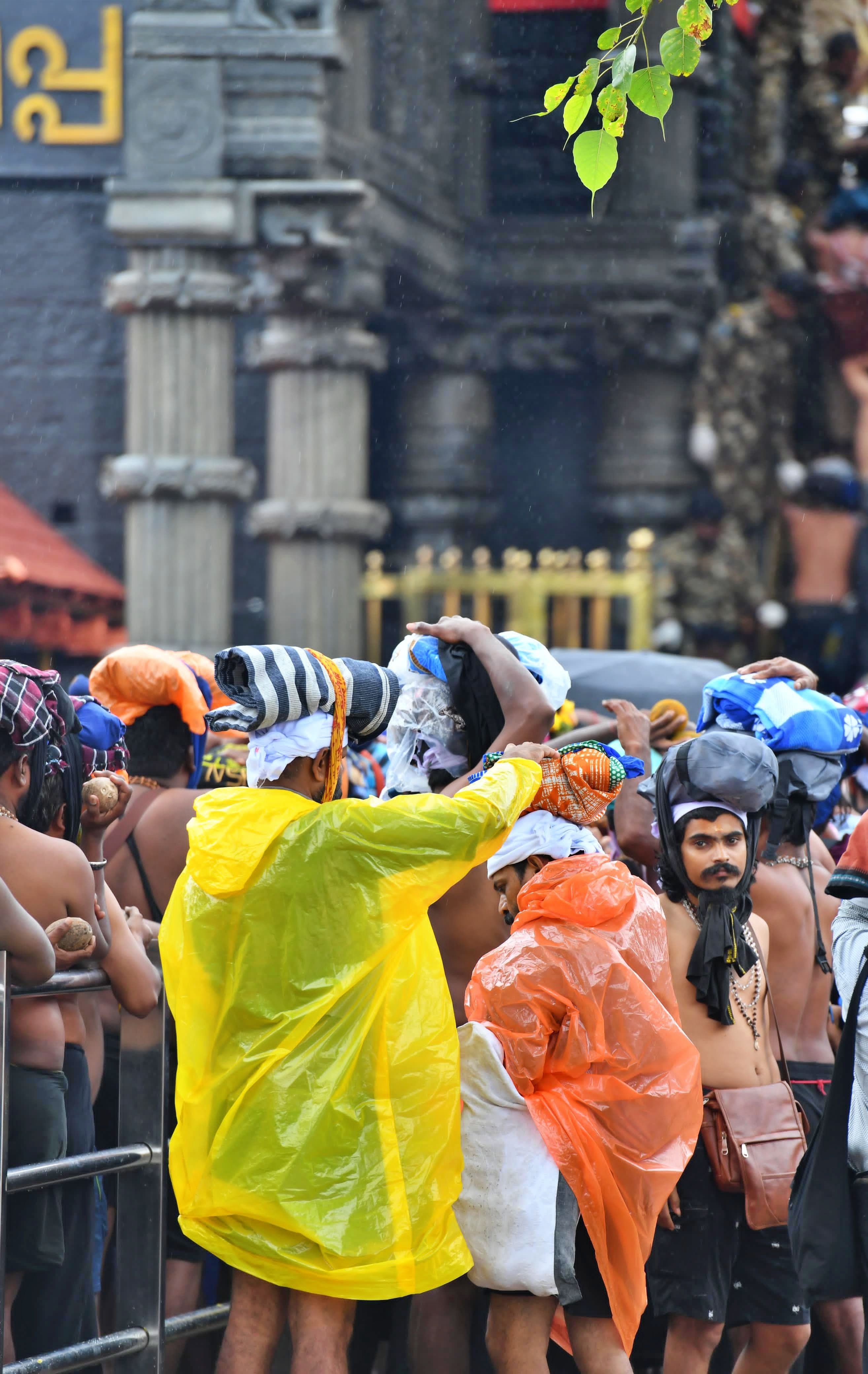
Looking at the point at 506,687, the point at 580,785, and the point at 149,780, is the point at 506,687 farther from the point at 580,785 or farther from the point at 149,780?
the point at 149,780

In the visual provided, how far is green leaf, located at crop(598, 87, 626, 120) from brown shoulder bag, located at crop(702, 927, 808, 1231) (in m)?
1.97

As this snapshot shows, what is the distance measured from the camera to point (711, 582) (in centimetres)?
1205

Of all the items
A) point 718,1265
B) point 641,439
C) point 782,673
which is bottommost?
point 718,1265

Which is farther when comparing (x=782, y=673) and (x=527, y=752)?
(x=782, y=673)

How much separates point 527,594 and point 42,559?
3.32 m

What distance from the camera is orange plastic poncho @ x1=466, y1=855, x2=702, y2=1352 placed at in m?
2.94

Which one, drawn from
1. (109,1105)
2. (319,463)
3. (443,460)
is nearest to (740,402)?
(443,460)

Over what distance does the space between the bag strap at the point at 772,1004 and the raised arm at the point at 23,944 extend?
4.86ft

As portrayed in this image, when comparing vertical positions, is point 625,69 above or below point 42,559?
above

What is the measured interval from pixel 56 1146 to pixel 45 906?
427mm

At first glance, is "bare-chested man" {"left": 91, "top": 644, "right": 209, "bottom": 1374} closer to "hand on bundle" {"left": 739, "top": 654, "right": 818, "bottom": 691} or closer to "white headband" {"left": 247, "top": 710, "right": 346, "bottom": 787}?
"white headband" {"left": 247, "top": 710, "right": 346, "bottom": 787}

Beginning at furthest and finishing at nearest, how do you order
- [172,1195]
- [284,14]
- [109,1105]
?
[284,14] → [109,1105] → [172,1195]

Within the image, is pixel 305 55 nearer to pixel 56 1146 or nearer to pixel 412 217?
pixel 412 217

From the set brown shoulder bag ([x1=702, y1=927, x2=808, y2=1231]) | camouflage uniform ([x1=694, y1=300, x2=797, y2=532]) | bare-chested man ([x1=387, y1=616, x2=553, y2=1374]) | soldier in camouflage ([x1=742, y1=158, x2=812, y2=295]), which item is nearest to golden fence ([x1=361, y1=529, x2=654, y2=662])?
camouflage uniform ([x1=694, y1=300, x2=797, y2=532])
